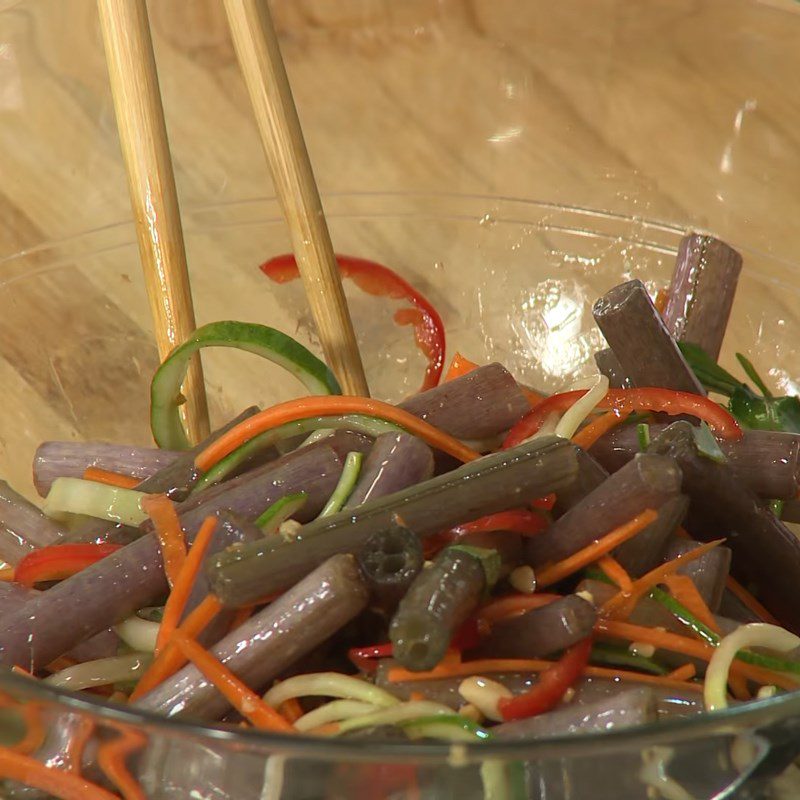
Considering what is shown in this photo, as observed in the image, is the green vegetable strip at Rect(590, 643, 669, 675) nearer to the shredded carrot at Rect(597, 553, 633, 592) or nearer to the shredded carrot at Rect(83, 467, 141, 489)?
the shredded carrot at Rect(597, 553, 633, 592)

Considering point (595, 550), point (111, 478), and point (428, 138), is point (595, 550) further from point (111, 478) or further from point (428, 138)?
point (428, 138)

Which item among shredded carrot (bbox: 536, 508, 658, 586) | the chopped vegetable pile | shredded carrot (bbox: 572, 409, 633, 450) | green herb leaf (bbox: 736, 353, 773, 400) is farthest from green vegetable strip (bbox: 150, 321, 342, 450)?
green herb leaf (bbox: 736, 353, 773, 400)

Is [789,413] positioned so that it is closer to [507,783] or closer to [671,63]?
[671,63]

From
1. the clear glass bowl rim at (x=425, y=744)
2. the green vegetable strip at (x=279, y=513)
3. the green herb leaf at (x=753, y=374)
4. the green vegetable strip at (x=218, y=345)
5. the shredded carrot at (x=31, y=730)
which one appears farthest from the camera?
the green herb leaf at (x=753, y=374)

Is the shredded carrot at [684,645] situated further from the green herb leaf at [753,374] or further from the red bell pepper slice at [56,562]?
the green herb leaf at [753,374]

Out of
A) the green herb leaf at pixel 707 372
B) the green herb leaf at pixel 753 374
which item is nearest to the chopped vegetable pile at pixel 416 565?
the green herb leaf at pixel 707 372

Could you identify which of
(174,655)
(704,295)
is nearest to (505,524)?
(174,655)

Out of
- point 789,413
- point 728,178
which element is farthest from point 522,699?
point 728,178
